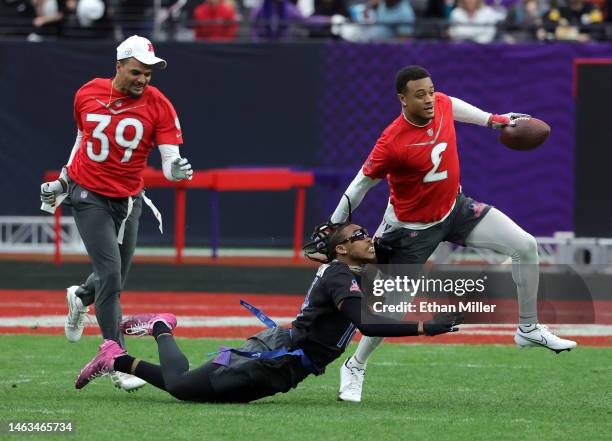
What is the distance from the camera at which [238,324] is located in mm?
11320

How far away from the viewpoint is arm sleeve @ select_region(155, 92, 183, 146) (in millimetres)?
8055

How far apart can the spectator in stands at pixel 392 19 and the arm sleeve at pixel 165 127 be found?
9.73 metres

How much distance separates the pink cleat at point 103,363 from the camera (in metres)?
7.18

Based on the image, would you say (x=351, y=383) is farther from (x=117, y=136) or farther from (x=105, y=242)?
(x=117, y=136)

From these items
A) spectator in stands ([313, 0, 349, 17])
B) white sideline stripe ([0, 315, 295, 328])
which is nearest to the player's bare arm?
white sideline stripe ([0, 315, 295, 328])

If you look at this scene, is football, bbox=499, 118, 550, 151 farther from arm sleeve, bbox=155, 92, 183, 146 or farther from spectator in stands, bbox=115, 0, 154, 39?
spectator in stands, bbox=115, 0, 154, 39

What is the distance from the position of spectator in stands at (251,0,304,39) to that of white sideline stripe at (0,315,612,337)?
21.4 feet

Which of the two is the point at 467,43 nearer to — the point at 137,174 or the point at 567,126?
the point at 567,126

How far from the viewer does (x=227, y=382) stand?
6980mm

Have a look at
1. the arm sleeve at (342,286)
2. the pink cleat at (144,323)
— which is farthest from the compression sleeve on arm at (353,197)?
the pink cleat at (144,323)

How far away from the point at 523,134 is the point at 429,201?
897 millimetres

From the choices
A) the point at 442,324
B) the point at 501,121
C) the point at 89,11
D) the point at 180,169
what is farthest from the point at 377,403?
the point at 89,11

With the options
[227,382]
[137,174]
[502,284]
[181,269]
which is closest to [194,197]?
[181,269]

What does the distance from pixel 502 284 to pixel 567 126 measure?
571cm
